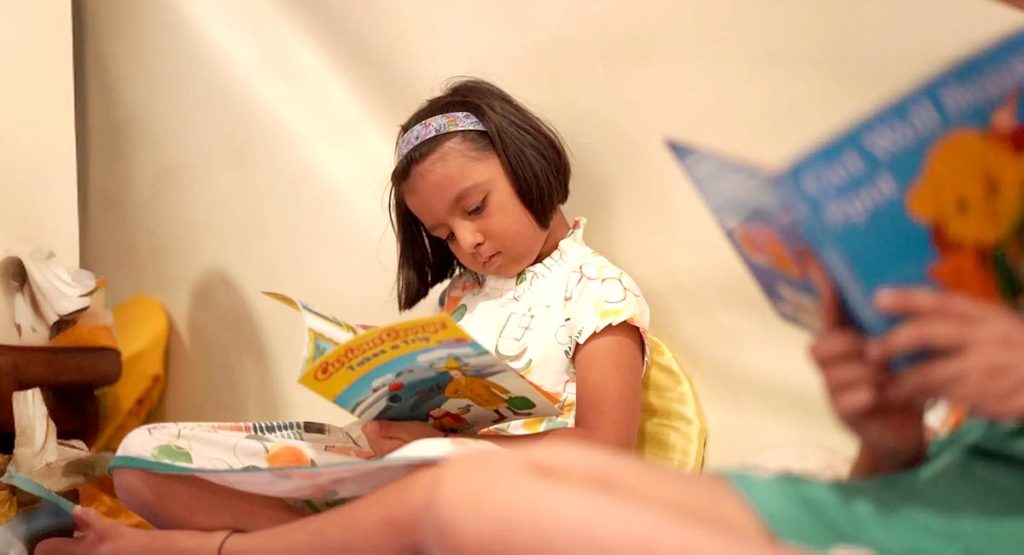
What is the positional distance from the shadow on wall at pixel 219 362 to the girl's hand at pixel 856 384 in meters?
1.03

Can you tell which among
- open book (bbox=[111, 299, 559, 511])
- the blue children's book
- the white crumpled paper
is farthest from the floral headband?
the white crumpled paper

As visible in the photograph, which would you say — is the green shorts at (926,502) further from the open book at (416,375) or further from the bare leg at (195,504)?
the bare leg at (195,504)

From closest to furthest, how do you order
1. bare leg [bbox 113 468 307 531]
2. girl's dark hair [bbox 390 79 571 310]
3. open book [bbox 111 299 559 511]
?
open book [bbox 111 299 559 511], bare leg [bbox 113 468 307 531], girl's dark hair [bbox 390 79 571 310]

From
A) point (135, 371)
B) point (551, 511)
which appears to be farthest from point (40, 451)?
point (551, 511)

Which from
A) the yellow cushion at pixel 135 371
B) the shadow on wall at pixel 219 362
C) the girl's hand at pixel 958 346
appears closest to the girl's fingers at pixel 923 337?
the girl's hand at pixel 958 346

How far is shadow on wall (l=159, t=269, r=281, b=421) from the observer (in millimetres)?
1451

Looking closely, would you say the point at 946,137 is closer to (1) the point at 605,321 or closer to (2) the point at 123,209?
(1) the point at 605,321

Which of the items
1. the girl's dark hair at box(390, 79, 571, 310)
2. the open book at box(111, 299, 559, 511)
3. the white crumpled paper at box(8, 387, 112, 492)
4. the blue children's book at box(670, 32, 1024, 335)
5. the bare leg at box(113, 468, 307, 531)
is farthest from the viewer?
the white crumpled paper at box(8, 387, 112, 492)

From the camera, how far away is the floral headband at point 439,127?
0.99 metres

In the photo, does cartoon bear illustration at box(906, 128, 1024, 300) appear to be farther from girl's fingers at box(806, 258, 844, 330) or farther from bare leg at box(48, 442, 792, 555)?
bare leg at box(48, 442, 792, 555)

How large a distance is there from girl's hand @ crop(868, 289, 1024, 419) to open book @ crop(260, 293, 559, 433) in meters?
0.35

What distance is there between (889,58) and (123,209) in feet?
4.34

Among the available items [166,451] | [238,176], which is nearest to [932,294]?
[166,451]

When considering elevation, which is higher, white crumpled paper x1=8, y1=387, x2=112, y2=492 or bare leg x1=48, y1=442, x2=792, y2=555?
white crumpled paper x1=8, y1=387, x2=112, y2=492
